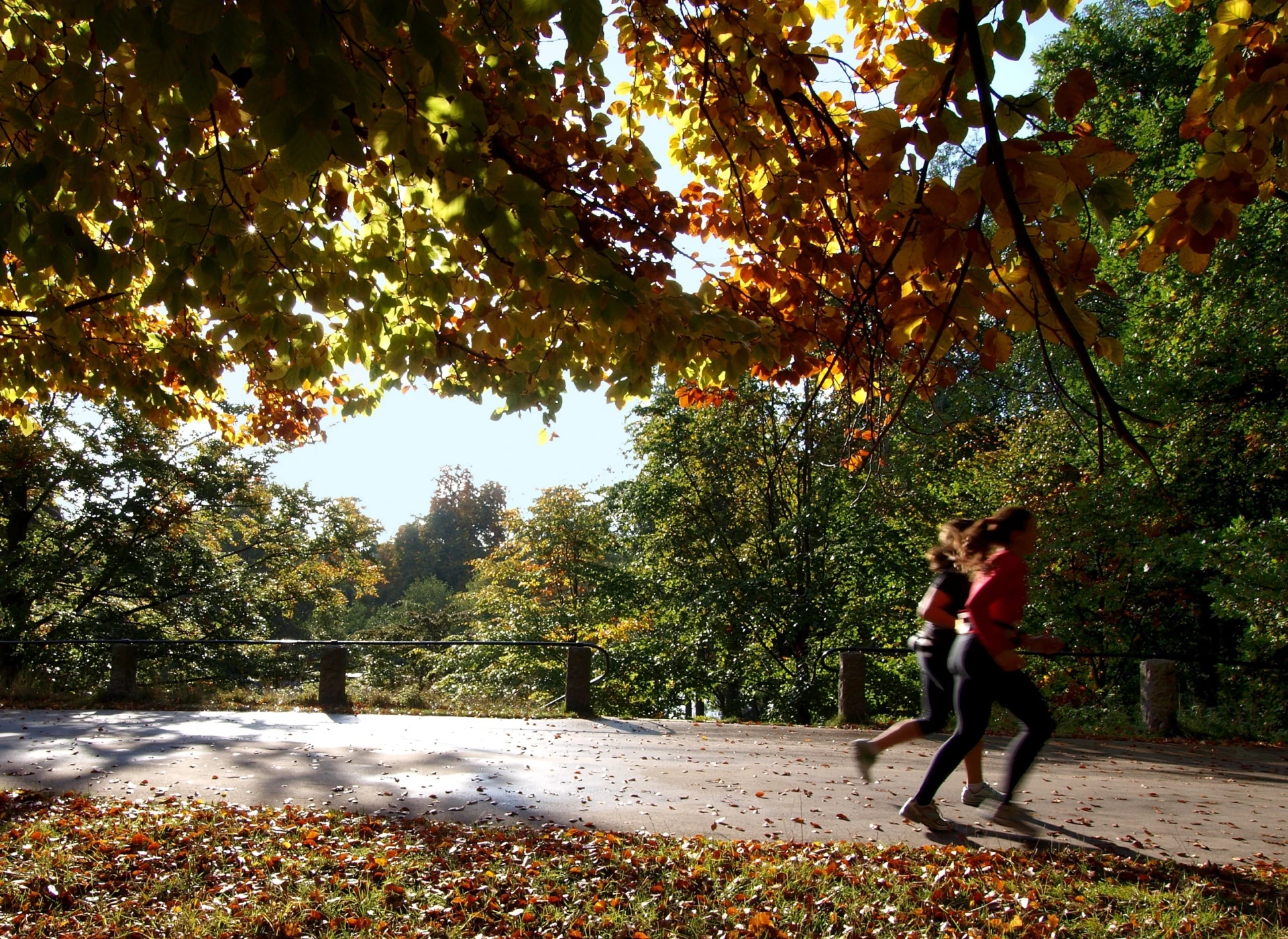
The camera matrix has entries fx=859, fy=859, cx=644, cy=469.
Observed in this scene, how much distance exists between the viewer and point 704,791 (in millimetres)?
6477

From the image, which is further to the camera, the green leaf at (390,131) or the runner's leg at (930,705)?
the runner's leg at (930,705)

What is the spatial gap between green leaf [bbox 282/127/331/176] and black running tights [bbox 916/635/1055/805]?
4047mm

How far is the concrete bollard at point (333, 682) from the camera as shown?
11430 millimetres

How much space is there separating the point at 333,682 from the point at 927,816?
8707 millimetres

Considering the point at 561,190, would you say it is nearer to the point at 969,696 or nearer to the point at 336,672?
the point at 969,696

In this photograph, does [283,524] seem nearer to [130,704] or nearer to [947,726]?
[130,704]

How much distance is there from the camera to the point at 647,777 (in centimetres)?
703

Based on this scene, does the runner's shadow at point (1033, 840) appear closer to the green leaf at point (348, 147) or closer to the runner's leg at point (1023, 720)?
the runner's leg at point (1023, 720)

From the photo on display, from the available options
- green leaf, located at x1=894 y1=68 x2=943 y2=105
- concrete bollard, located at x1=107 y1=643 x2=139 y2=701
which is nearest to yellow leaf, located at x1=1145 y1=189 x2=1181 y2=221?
green leaf, located at x1=894 y1=68 x2=943 y2=105

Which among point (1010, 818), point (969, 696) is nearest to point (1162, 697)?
point (1010, 818)

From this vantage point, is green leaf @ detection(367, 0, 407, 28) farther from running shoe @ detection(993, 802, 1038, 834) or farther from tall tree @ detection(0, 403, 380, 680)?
tall tree @ detection(0, 403, 380, 680)

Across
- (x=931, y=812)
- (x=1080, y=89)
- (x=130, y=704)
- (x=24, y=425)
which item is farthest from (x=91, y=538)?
(x=1080, y=89)

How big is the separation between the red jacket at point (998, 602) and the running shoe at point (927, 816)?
1138 mm

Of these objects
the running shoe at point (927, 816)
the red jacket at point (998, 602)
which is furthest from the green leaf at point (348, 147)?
the running shoe at point (927, 816)
